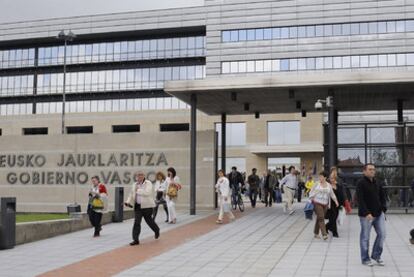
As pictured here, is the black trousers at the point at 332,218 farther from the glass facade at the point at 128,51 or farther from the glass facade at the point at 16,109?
the glass facade at the point at 16,109

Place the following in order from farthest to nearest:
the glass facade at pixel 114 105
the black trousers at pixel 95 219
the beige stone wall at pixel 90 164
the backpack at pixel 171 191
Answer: the glass facade at pixel 114 105, the beige stone wall at pixel 90 164, the backpack at pixel 171 191, the black trousers at pixel 95 219

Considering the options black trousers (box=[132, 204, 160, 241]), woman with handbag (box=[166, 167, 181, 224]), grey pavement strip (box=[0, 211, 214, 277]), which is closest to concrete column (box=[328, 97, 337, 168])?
woman with handbag (box=[166, 167, 181, 224])

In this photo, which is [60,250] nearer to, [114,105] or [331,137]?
[331,137]

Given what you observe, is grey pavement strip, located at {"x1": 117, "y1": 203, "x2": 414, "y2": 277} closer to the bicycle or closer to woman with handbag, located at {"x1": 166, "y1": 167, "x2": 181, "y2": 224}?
woman with handbag, located at {"x1": 166, "y1": 167, "x2": 181, "y2": 224}

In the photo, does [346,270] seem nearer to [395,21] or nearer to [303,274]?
[303,274]

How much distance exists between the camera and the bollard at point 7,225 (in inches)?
516

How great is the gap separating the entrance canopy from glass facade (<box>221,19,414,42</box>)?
111ft

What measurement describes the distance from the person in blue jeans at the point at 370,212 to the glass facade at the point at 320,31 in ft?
166

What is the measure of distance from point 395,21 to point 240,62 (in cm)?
1583

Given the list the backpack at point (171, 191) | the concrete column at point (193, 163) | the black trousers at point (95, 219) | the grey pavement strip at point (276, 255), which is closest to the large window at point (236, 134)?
the concrete column at point (193, 163)

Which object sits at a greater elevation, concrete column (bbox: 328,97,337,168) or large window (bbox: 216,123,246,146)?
large window (bbox: 216,123,246,146)

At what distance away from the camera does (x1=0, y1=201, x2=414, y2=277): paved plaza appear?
10297mm

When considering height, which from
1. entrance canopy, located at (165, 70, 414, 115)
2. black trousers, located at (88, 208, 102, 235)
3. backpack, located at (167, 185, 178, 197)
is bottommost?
black trousers, located at (88, 208, 102, 235)

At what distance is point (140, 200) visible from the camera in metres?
14.0
